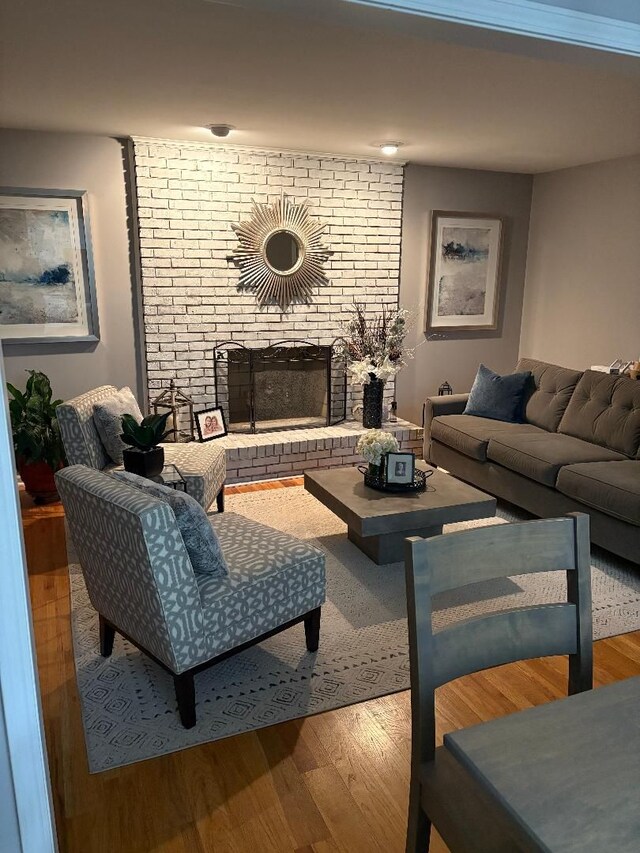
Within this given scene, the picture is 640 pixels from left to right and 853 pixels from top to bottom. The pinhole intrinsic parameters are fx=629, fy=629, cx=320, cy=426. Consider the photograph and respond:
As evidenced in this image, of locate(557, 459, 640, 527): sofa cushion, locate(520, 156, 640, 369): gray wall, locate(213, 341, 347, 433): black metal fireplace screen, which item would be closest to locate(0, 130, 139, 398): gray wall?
locate(213, 341, 347, 433): black metal fireplace screen

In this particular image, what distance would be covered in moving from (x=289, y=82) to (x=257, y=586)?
2361mm

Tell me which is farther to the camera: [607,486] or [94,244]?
[94,244]

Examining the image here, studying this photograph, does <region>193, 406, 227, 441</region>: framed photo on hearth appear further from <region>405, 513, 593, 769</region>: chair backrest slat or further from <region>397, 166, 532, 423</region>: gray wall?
<region>405, 513, 593, 769</region>: chair backrest slat

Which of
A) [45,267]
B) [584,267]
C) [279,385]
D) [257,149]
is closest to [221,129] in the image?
[257,149]

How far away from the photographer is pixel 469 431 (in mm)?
4418

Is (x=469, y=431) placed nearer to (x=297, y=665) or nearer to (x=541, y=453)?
(x=541, y=453)

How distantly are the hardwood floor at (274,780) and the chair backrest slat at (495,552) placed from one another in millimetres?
915

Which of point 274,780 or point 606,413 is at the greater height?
point 606,413

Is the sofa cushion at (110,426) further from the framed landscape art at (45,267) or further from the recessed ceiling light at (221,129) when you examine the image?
the recessed ceiling light at (221,129)

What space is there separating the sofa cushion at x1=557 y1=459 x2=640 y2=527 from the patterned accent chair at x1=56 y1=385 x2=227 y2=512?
2.01 meters

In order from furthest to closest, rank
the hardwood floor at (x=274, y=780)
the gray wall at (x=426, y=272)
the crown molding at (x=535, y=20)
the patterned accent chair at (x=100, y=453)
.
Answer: the gray wall at (x=426, y=272), the patterned accent chair at (x=100, y=453), the hardwood floor at (x=274, y=780), the crown molding at (x=535, y=20)

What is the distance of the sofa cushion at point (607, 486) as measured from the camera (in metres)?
3.14

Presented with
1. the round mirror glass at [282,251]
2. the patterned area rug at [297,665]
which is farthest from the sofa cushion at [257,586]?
the round mirror glass at [282,251]

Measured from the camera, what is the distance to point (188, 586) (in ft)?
6.70
